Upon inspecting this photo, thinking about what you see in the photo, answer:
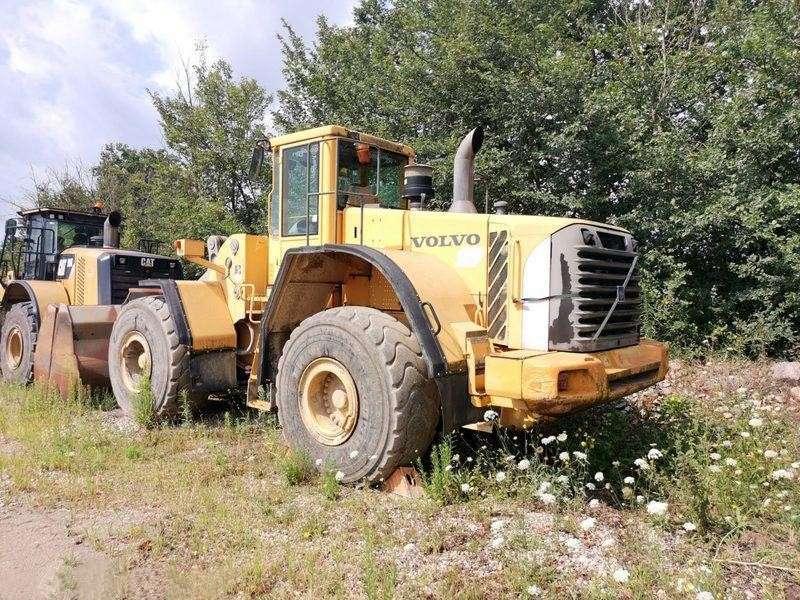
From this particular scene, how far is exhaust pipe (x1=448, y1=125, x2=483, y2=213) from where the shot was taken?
5.04m

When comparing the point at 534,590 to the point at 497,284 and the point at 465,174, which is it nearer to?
the point at 497,284

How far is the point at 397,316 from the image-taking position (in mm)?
5152

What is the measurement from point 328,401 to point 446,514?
4.69 ft

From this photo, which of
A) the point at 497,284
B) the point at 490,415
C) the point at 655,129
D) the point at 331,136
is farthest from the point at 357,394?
the point at 655,129

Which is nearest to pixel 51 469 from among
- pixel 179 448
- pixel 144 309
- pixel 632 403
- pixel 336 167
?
pixel 179 448

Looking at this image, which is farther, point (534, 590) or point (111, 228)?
point (111, 228)

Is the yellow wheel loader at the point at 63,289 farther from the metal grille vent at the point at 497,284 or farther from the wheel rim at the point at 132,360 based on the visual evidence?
the metal grille vent at the point at 497,284

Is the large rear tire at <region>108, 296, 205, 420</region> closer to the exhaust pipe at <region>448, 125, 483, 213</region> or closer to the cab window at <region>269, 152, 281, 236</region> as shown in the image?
the cab window at <region>269, 152, 281, 236</region>

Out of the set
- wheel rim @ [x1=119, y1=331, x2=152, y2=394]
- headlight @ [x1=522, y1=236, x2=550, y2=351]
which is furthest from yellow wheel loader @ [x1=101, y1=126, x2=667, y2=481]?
wheel rim @ [x1=119, y1=331, x2=152, y2=394]

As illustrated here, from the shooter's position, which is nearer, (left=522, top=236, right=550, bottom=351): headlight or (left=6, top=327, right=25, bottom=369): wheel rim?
(left=522, top=236, right=550, bottom=351): headlight

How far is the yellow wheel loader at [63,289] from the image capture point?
23.3ft

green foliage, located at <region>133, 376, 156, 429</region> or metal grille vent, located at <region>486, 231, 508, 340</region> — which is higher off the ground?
metal grille vent, located at <region>486, 231, 508, 340</region>

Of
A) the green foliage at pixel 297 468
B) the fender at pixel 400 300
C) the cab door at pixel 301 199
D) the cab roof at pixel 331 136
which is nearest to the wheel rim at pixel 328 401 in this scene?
the green foliage at pixel 297 468

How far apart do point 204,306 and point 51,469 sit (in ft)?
6.58
